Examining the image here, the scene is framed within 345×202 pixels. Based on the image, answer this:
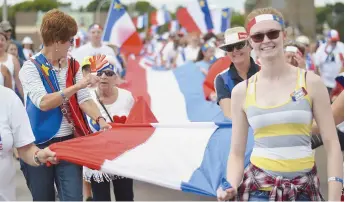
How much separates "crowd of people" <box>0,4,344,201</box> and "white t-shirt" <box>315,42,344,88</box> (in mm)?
7053

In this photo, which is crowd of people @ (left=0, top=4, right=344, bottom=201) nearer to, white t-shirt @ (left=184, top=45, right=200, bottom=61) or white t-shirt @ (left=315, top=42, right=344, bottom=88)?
white t-shirt @ (left=315, top=42, right=344, bottom=88)

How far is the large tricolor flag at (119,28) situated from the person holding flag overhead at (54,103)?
9.63 meters

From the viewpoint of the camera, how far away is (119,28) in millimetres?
15492

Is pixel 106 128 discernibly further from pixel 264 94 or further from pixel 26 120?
pixel 264 94

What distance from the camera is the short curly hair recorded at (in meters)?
5.44

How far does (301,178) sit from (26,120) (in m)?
1.56

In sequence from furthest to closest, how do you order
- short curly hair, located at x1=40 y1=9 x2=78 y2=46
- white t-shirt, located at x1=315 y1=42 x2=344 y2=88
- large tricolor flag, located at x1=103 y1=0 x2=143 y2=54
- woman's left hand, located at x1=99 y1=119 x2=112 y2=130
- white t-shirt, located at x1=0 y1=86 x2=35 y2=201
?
A: 1. large tricolor flag, located at x1=103 y1=0 x2=143 y2=54
2. white t-shirt, located at x1=315 y1=42 x2=344 y2=88
3. woman's left hand, located at x1=99 y1=119 x2=112 y2=130
4. short curly hair, located at x1=40 y1=9 x2=78 y2=46
5. white t-shirt, located at x1=0 y1=86 x2=35 y2=201

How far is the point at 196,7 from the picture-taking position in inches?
824

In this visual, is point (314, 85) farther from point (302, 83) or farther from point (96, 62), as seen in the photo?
point (96, 62)

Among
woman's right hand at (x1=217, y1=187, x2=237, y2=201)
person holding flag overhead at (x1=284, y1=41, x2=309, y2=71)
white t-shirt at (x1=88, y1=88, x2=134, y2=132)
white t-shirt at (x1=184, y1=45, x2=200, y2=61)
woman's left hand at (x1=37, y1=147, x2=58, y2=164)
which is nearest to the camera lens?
woman's right hand at (x1=217, y1=187, x2=237, y2=201)

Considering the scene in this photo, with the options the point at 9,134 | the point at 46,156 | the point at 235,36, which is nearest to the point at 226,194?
the point at 9,134

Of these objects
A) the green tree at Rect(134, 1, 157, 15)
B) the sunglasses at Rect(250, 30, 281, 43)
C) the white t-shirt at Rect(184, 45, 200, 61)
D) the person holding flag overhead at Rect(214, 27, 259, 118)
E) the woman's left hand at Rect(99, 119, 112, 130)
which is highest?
the sunglasses at Rect(250, 30, 281, 43)

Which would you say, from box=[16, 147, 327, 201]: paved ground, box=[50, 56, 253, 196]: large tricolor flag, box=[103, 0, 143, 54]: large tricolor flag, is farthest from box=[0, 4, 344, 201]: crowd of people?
box=[103, 0, 143, 54]: large tricolor flag

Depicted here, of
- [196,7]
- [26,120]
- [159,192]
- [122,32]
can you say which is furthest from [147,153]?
[196,7]
